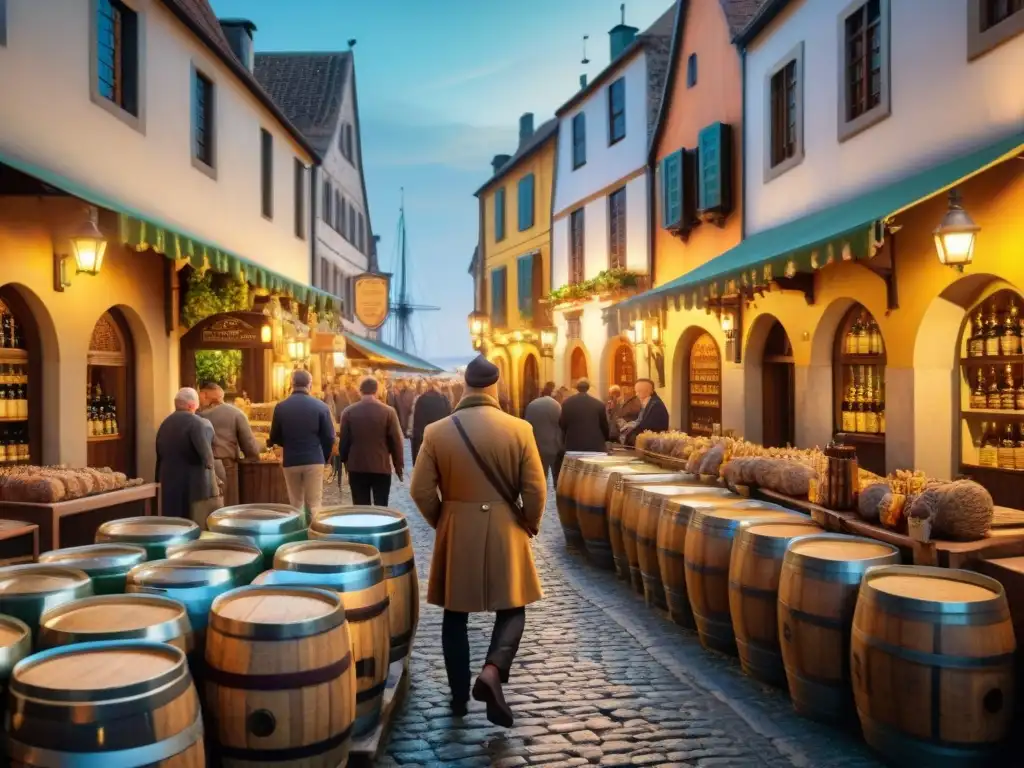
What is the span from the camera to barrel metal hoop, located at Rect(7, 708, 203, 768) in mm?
2588

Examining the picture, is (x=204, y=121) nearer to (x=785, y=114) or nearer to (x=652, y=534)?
(x=785, y=114)

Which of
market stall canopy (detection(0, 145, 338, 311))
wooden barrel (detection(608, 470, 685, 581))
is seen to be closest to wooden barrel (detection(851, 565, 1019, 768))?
wooden barrel (detection(608, 470, 685, 581))

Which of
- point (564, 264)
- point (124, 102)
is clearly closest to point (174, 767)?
point (124, 102)

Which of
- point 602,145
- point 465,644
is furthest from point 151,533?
point 602,145

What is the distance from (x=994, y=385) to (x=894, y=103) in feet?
10.3

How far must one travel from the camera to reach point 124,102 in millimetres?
10938

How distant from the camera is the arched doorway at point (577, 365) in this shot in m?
22.7

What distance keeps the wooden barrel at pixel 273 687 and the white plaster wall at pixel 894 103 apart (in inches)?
285

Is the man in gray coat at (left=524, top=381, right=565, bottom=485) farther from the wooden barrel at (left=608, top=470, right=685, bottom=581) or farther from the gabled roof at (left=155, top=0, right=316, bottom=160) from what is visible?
the gabled roof at (left=155, top=0, right=316, bottom=160)

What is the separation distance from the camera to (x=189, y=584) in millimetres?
3715

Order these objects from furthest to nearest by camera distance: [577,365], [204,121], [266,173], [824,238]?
1. [577,365]
2. [266,173]
3. [204,121]
4. [824,238]

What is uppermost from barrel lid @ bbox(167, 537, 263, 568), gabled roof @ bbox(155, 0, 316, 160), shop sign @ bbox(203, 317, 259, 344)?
gabled roof @ bbox(155, 0, 316, 160)

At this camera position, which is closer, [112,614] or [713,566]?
[112,614]

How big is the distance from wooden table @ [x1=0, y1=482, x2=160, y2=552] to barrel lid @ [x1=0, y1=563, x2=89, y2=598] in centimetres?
279
